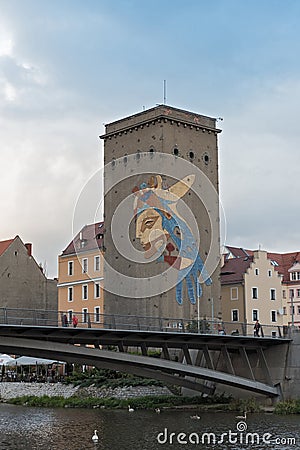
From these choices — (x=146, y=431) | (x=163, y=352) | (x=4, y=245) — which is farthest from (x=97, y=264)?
(x=146, y=431)

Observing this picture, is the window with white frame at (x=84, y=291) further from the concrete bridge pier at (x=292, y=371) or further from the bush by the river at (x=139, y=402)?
the concrete bridge pier at (x=292, y=371)

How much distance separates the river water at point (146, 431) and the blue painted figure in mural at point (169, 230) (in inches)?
792

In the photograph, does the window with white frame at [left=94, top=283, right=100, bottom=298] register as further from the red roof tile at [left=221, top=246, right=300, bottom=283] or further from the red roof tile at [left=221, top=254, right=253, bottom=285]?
the red roof tile at [left=221, top=246, right=300, bottom=283]

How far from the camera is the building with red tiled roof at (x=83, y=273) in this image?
8325cm

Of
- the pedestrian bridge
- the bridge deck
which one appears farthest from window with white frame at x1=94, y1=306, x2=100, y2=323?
the bridge deck

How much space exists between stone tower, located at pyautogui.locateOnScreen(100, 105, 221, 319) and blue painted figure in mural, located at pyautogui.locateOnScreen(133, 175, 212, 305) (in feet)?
0.29

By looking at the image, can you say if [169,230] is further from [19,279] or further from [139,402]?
[19,279]

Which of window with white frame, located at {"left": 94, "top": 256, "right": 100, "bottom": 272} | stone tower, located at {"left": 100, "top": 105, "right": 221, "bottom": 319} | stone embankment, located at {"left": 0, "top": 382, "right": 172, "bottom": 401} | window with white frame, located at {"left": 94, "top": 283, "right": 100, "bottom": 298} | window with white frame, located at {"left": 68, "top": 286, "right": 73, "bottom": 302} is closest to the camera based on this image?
stone embankment, located at {"left": 0, "top": 382, "right": 172, "bottom": 401}

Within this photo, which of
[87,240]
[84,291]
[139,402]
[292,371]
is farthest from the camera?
[87,240]

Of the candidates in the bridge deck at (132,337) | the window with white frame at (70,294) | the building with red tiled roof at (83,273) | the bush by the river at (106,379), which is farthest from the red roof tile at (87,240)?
the bridge deck at (132,337)

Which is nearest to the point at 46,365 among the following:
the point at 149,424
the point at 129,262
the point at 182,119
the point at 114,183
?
the point at 129,262

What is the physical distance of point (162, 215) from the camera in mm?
73000

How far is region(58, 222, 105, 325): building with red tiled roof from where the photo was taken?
83.2m

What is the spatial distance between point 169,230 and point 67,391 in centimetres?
1691
